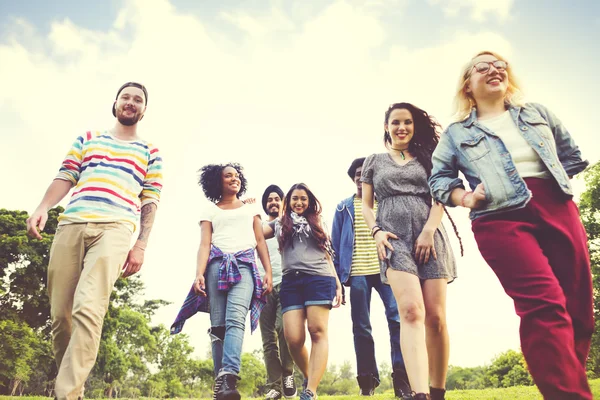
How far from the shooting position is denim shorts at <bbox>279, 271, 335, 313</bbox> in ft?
17.3

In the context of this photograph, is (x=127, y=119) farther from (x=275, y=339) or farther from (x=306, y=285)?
(x=275, y=339)

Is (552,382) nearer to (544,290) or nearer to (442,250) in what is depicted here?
(544,290)

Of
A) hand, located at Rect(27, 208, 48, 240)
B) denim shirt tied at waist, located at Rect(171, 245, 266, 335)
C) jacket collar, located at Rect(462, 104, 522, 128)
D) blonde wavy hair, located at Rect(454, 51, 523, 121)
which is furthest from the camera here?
denim shirt tied at waist, located at Rect(171, 245, 266, 335)

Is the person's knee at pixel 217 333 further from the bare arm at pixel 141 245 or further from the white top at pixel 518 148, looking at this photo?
the white top at pixel 518 148

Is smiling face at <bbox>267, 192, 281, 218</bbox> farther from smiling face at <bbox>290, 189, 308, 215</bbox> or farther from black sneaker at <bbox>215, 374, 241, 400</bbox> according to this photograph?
black sneaker at <bbox>215, 374, 241, 400</bbox>

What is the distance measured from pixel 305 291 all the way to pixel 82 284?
247cm

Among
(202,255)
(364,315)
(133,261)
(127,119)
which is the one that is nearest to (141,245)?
(133,261)

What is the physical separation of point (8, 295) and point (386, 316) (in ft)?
87.9

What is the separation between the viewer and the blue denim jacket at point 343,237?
673 cm

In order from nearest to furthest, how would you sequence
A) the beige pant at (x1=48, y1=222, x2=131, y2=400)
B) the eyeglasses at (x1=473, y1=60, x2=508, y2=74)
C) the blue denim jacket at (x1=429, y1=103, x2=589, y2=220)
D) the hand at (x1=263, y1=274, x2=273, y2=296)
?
the blue denim jacket at (x1=429, y1=103, x2=589, y2=220)
the eyeglasses at (x1=473, y1=60, x2=508, y2=74)
the beige pant at (x1=48, y1=222, x2=131, y2=400)
the hand at (x1=263, y1=274, x2=273, y2=296)

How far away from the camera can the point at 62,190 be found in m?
4.21

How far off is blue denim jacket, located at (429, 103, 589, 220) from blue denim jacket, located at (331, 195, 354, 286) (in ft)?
12.1

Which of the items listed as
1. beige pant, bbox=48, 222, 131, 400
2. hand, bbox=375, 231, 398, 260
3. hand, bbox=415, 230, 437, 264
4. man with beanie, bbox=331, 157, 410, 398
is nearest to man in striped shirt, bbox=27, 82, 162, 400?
beige pant, bbox=48, 222, 131, 400

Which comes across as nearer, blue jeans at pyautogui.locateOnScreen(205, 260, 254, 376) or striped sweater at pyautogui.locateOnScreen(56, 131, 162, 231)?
striped sweater at pyautogui.locateOnScreen(56, 131, 162, 231)
